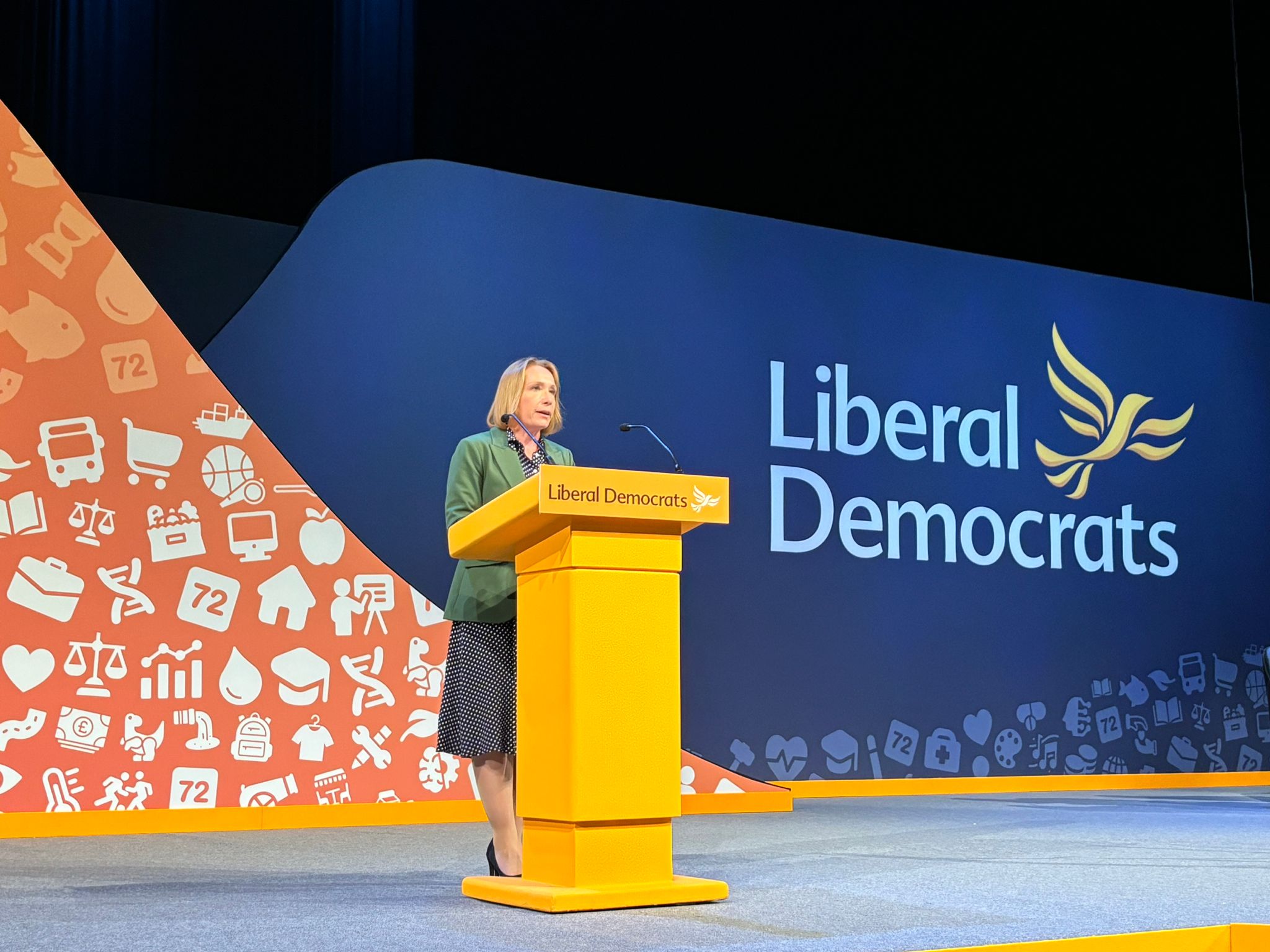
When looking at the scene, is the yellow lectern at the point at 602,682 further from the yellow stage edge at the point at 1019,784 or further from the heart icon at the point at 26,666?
the yellow stage edge at the point at 1019,784

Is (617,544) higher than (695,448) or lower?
lower

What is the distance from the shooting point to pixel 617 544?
99.1 inches

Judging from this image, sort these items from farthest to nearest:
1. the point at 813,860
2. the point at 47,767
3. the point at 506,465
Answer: the point at 47,767 → the point at 813,860 → the point at 506,465

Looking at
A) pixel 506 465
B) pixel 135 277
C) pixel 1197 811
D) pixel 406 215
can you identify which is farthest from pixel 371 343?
pixel 1197 811

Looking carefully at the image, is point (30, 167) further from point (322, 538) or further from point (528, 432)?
point (528, 432)

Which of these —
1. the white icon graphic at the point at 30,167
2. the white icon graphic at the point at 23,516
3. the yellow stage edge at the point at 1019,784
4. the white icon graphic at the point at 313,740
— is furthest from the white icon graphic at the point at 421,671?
the white icon graphic at the point at 30,167

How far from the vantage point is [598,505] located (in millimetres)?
2439

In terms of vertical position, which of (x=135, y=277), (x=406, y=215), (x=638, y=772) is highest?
(x=406, y=215)

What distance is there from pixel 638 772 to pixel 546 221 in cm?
344

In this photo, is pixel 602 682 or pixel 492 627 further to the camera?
pixel 492 627

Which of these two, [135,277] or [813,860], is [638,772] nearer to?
[813,860]

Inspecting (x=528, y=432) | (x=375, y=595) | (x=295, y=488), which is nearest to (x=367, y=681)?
(x=375, y=595)

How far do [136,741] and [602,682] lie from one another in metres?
2.62

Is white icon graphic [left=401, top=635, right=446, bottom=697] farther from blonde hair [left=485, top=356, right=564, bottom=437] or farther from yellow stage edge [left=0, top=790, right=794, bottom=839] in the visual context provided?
blonde hair [left=485, top=356, right=564, bottom=437]
